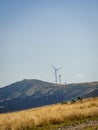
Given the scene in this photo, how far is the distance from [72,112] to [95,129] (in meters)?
11.1

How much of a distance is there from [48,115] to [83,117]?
3553 mm

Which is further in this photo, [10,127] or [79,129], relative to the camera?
[10,127]

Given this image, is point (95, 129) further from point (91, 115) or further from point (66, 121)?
point (91, 115)

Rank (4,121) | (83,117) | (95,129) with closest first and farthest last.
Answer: (95,129)
(4,121)
(83,117)

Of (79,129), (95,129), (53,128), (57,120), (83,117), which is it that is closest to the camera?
(95,129)

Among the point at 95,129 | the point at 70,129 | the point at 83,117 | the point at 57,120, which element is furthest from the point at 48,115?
the point at 95,129

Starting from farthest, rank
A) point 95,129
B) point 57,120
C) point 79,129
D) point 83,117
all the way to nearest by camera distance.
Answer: point 83,117
point 57,120
point 79,129
point 95,129

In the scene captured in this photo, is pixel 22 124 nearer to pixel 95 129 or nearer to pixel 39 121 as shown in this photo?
pixel 39 121

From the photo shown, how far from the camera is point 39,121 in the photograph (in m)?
27.2

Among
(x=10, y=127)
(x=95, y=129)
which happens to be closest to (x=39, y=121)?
(x=10, y=127)

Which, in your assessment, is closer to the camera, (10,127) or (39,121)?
(10,127)

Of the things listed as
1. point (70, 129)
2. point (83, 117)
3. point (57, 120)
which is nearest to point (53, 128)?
point (70, 129)

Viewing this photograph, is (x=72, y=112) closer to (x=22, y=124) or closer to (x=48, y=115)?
(x=48, y=115)

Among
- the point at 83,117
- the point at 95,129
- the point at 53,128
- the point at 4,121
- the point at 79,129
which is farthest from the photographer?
the point at 83,117
